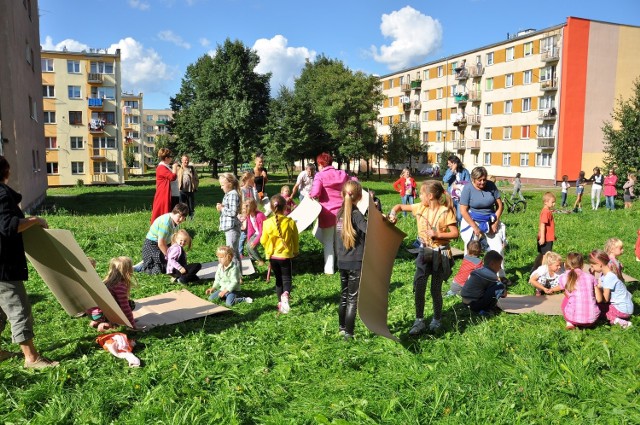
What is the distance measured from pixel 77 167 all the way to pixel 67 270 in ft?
175

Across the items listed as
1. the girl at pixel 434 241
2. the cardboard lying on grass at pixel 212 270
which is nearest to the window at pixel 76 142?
the cardboard lying on grass at pixel 212 270

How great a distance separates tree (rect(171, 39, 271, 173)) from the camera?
47.6m

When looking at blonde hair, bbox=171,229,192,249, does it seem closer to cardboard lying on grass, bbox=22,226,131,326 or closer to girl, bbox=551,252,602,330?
cardboard lying on grass, bbox=22,226,131,326

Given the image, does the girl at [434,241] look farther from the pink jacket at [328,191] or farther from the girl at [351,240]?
the pink jacket at [328,191]

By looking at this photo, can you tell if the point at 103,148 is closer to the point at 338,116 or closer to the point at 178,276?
the point at 338,116

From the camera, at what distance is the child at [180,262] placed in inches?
335

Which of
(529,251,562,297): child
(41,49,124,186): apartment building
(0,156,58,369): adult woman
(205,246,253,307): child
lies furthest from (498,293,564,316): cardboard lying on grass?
(41,49,124,186): apartment building

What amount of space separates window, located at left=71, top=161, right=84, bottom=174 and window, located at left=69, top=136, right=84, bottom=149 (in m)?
1.73

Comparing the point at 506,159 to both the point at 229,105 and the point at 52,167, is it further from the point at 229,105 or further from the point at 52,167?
the point at 52,167

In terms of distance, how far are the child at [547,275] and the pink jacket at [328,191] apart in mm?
3434

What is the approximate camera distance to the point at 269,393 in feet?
14.8

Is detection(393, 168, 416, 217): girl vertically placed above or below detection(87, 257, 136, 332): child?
above

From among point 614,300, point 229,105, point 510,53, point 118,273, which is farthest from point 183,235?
point 510,53

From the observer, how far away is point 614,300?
20.5 ft
